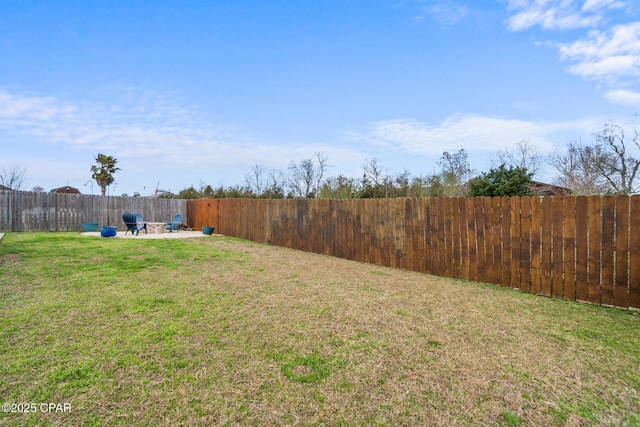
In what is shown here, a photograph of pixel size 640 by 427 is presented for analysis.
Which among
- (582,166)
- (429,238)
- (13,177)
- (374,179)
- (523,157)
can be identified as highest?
(13,177)

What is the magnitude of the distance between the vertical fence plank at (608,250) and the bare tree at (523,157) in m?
10.8

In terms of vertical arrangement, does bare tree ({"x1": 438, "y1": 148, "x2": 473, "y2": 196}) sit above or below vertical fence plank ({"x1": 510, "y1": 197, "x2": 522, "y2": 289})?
above

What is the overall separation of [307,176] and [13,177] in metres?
25.3

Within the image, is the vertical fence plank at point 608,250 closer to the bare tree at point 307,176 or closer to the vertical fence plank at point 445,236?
the vertical fence plank at point 445,236

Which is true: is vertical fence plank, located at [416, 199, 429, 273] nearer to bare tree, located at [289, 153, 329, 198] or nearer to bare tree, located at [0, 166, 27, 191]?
bare tree, located at [289, 153, 329, 198]

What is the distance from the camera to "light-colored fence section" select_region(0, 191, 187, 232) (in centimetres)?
1300

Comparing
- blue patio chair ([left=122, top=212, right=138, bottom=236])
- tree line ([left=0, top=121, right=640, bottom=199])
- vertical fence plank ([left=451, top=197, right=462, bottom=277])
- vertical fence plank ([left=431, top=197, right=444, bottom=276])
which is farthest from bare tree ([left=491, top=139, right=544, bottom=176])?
blue patio chair ([left=122, top=212, right=138, bottom=236])

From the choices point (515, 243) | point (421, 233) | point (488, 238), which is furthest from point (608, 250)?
point (421, 233)

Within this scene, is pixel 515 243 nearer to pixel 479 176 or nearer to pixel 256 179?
pixel 479 176

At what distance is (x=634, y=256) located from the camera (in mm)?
3783

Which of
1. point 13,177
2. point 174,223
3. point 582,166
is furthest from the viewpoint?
point 13,177

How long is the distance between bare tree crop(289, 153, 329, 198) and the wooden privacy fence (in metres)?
10.9

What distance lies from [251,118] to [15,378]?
14067 mm

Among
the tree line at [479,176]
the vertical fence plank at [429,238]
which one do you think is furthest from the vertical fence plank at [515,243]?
the tree line at [479,176]
